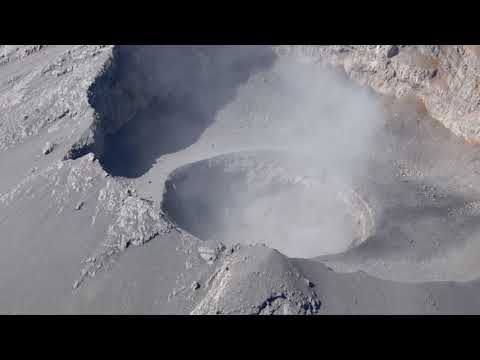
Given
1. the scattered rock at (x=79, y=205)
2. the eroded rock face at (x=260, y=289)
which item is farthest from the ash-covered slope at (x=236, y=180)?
the scattered rock at (x=79, y=205)

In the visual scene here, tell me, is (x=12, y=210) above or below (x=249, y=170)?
above

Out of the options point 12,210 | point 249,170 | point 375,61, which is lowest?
point 249,170

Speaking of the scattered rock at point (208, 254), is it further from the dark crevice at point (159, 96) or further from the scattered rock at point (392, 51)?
the scattered rock at point (392, 51)

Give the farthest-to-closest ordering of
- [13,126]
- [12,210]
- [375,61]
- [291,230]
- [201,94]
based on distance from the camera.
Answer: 1. [201,94]
2. [375,61]
3. [291,230]
4. [13,126]
5. [12,210]

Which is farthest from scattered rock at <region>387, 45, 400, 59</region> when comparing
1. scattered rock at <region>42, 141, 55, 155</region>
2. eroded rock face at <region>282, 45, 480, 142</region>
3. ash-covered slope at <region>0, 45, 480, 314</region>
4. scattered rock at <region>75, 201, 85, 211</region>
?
scattered rock at <region>42, 141, 55, 155</region>

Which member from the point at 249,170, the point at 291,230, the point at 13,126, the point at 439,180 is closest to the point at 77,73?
the point at 13,126

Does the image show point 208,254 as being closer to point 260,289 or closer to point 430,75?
point 260,289

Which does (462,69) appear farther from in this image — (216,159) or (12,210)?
(12,210)
